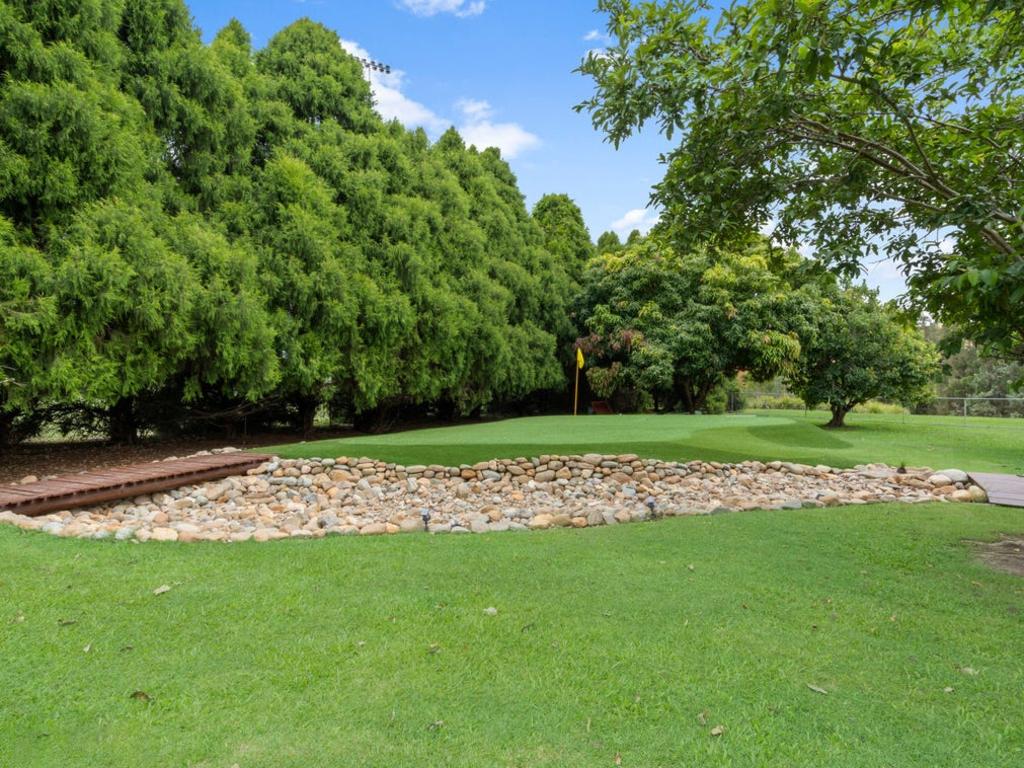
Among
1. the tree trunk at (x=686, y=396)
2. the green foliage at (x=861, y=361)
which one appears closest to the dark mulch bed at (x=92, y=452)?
the tree trunk at (x=686, y=396)

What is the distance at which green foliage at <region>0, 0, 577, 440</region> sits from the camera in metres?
7.89

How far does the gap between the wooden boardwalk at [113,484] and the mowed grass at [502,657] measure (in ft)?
4.49

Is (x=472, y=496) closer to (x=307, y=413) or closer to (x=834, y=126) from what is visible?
(x=834, y=126)

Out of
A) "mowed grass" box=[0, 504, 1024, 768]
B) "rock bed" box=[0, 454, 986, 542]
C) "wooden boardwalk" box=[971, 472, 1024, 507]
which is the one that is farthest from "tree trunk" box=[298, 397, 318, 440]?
"wooden boardwalk" box=[971, 472, 1024, 507]

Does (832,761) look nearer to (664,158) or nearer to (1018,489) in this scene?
(664,158)

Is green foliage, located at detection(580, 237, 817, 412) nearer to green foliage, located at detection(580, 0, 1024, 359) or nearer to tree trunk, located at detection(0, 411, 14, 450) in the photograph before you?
green foliage, located at detection(580, 0, 1024, 359)

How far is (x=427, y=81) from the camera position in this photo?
10.2 meters

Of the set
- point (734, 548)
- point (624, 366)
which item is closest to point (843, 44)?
point (734, 548)

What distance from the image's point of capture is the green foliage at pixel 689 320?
1870cm

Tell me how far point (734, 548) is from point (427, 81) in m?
9.07

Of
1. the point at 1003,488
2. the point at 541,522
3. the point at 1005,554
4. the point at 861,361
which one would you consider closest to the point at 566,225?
the point at 861,361

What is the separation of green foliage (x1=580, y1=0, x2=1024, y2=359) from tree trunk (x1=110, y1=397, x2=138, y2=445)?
1077 centimetres

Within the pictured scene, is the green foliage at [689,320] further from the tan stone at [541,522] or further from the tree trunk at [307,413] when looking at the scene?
the tan stone at [541,522]

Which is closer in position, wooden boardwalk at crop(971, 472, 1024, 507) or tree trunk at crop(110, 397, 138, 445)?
wooden boardwalk at crop(971, 472, 1024, 507)
